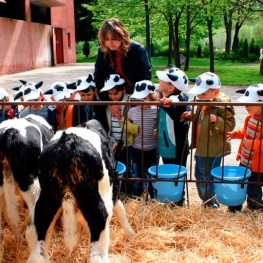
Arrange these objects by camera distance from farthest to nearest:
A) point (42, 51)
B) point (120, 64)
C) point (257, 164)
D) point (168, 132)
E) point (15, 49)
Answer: point (42, 51)
point (15, 49)
point (120, 64)
point (168, 132)
point (257, 164)

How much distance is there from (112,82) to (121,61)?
1.23 feet

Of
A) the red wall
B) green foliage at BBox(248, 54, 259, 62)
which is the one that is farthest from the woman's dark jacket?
green foliage at BBox(248, 54, 259, 62)

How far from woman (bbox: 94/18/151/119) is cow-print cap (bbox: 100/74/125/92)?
6.7 inches

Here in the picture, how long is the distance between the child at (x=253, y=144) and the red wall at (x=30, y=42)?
1929 centimetres

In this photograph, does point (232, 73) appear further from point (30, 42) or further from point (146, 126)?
point (146, 126)

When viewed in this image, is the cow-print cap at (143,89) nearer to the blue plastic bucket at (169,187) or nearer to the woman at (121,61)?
the woman at (121,61)

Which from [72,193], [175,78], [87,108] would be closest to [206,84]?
[175,78]

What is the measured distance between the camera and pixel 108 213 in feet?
9.34

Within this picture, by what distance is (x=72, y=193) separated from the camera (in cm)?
278

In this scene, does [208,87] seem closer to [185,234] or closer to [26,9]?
[185,234]

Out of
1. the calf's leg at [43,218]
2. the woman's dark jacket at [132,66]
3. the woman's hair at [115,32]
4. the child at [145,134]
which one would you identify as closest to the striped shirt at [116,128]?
the child at [145,134]

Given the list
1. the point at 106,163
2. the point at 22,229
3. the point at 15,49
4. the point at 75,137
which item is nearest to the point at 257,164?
the point at 106,163

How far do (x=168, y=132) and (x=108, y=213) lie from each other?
5.86ft

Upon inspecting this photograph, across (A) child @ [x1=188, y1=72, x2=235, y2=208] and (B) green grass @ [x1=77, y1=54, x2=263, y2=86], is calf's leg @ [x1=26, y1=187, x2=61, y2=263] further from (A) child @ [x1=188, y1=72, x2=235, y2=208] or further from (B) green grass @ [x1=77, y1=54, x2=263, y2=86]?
(B) green grass @ [x1=77, y1=54, x2=263, y2=86]
